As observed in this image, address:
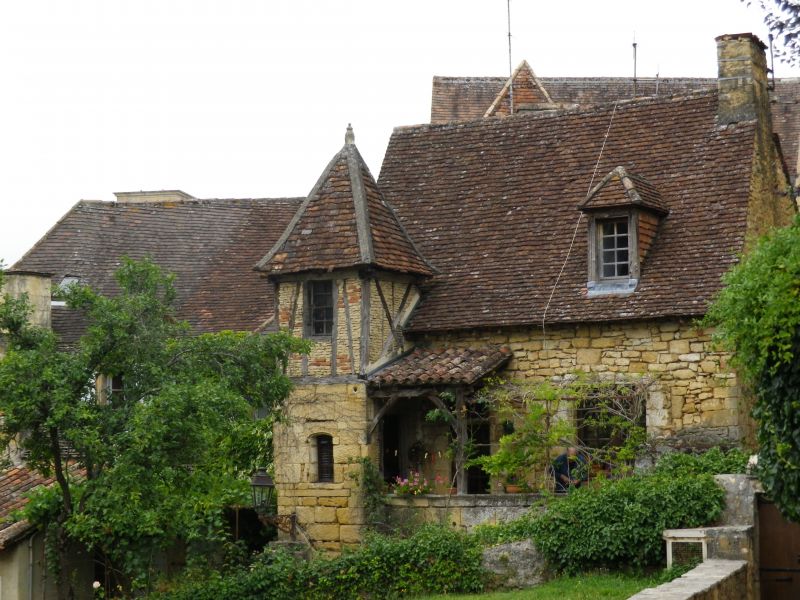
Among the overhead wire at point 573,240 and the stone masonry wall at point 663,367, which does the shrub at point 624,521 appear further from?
the overhead wire at point 573,240

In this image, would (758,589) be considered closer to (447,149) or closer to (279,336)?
(279,336)

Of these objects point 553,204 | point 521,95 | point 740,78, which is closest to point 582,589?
point 553,204

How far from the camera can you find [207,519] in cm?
1998

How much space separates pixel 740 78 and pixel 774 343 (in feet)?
34.5

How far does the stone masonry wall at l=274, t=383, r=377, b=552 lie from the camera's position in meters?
20.2

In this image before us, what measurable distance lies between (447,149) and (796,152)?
29.0ft

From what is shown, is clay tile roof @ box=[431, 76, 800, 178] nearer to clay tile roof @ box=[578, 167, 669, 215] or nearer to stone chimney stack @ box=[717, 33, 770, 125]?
stone chimney stack @ box=[717, 33, 770, 125]

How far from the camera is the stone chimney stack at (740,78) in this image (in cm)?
2117

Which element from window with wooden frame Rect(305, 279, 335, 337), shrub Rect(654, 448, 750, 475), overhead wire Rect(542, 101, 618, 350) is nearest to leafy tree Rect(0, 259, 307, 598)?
window with wooden frame Rect(305, 279, 335, 337)

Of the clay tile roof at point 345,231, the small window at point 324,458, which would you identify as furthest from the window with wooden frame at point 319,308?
the small window at point 324,458

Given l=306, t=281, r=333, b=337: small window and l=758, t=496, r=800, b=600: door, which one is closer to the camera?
l=758, t=496, r=800, b=600: door

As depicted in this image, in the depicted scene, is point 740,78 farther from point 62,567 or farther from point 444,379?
point 62,567

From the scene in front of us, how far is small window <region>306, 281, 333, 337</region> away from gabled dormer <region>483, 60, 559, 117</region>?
9.40m

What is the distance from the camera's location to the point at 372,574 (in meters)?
17.5
